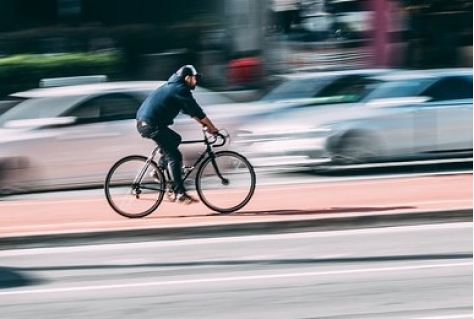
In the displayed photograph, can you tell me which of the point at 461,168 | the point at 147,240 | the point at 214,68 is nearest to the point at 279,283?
the point at 147,240

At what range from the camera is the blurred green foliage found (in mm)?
21047

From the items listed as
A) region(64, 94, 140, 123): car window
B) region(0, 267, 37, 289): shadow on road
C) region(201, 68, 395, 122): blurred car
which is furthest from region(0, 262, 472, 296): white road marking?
region(201, 68, 395, 122): blurred car

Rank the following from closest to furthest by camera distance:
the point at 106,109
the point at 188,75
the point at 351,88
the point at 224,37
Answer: the point at 188,75
the point at 106,109
the point at 351,88
the point at 224,37

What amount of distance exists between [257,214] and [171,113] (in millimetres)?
1340

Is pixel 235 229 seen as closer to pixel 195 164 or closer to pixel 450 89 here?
pixel 195 164

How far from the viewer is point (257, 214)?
1232cm

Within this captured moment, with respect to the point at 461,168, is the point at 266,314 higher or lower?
higher

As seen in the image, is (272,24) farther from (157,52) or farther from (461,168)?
(461,168)

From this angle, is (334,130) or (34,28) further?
(34,28)

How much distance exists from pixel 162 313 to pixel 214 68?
14.5 metres

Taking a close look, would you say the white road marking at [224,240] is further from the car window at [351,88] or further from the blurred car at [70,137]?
the car window at [351,88]

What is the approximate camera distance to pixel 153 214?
12.7 m

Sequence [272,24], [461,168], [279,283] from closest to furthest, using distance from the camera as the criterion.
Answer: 1. [279,283]
2. [461,168]
3. [272,24]

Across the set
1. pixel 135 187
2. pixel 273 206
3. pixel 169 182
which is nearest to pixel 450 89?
pixel 273 206
